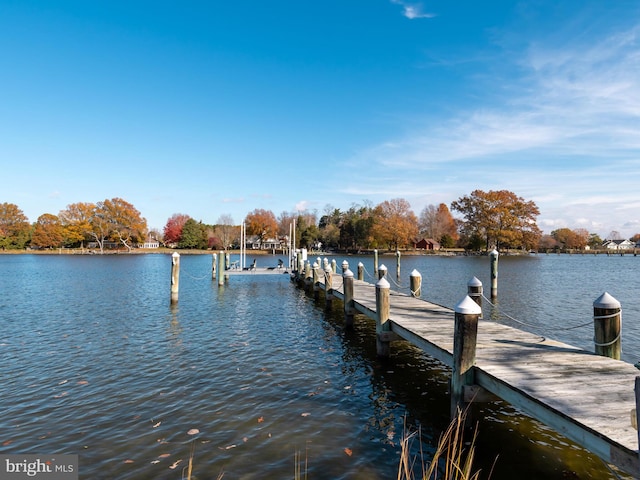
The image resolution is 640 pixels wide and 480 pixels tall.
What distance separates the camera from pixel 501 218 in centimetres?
8844

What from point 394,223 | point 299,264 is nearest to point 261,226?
point 394,223

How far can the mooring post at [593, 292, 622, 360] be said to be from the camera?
23.0 ft

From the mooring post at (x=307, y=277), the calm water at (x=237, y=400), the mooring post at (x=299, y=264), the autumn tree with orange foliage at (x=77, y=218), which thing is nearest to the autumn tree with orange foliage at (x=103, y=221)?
the autumn tree with orange foliage at (x=77, y=218)

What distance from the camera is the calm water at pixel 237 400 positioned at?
5.87m

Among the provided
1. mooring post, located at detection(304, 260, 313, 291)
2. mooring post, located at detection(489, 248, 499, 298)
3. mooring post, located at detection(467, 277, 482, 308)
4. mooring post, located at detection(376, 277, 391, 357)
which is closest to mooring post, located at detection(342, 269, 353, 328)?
mooring post, located at detection(376, 277, 391, 357)

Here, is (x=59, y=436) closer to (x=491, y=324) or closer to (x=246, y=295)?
(x=491, y=324)

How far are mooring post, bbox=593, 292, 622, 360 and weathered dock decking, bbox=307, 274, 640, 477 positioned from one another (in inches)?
14.8

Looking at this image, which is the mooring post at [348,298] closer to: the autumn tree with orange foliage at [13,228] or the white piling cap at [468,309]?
the white piling cap at [468,309]

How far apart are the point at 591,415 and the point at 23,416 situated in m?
9.01

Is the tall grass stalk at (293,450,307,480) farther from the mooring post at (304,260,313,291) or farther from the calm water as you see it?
the mooring post at (304,260,313,291)

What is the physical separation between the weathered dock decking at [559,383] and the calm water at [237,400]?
1156mm

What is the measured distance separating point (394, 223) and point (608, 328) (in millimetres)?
84351

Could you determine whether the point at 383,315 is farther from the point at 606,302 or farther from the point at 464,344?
the point at 606,302

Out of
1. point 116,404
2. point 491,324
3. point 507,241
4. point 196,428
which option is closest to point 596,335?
point 491,324
